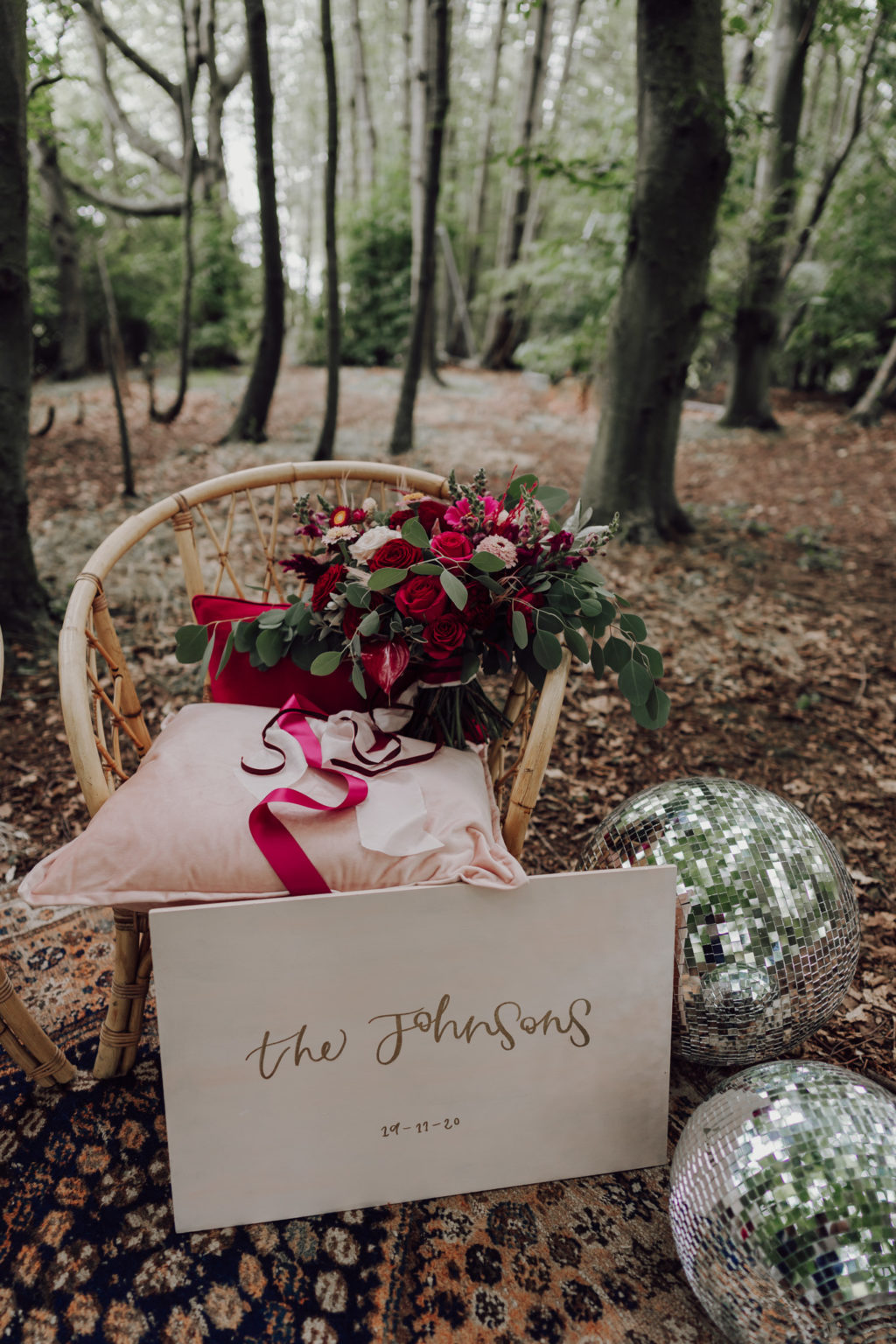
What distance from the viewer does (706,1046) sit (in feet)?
4.40

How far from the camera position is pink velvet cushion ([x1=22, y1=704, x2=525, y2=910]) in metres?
1.16

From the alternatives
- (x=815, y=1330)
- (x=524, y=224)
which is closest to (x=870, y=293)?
(x=524, y=224)

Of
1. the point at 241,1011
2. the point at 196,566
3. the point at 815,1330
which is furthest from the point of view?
the point at 196,566

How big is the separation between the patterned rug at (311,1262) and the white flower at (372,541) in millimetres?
1076

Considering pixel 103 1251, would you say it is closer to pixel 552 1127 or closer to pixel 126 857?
pixel 126 857

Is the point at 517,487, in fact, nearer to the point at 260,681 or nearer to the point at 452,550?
the point at 452,550

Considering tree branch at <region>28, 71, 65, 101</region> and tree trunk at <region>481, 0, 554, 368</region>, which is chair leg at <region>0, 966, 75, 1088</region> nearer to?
tree branch at <region>28, 71, 65, 101</region>

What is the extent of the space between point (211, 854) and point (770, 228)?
7673 millimetres

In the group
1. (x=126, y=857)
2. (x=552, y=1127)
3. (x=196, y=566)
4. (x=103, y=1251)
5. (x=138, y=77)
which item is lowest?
(x=103, y=1251)

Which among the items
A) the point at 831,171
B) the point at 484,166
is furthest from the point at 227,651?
the point at 484,166

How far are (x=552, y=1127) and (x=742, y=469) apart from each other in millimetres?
6016

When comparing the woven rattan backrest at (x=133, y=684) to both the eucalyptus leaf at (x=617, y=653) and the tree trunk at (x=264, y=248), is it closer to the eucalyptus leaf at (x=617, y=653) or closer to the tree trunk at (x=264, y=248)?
the eucalyptus leaf at (x=617, y=653)

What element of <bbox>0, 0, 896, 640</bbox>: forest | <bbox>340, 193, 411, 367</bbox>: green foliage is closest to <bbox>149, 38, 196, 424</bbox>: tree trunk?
<bbox>0, 0, 896, 640</bbox>: forest

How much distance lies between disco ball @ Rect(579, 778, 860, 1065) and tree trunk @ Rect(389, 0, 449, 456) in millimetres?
4968
